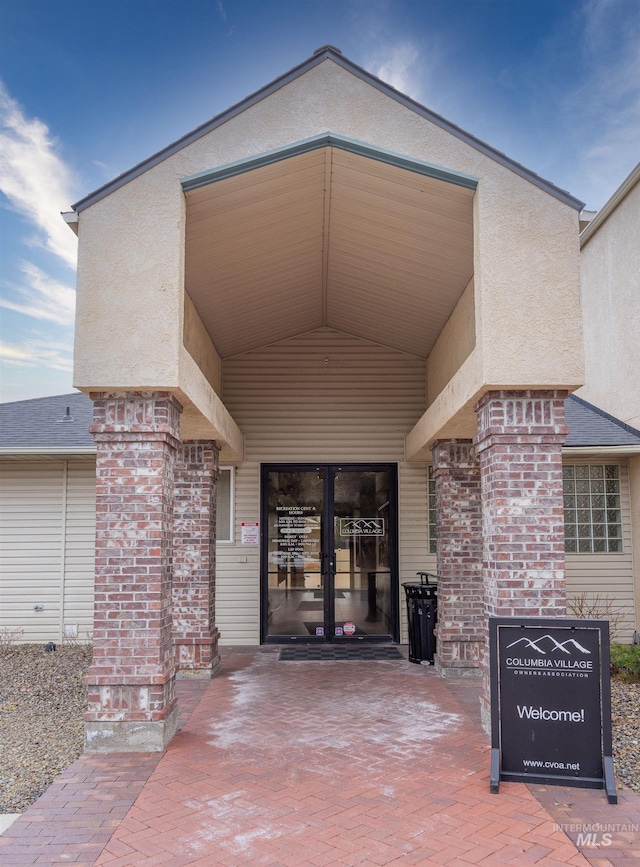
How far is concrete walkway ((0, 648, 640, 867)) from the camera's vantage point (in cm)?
357

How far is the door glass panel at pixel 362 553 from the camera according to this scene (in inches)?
391

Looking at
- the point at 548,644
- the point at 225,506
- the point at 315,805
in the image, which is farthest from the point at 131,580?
the point at 225,506

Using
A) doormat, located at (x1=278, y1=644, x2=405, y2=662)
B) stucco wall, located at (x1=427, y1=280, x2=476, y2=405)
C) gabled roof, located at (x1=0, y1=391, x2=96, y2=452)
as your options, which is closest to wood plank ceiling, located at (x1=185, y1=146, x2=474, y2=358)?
stucco wall, located at (x1=427, y1=280, x2=476, y2=405)

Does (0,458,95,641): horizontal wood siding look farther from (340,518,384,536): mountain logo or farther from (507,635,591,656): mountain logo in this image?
(507,635,591,656): mountain logo

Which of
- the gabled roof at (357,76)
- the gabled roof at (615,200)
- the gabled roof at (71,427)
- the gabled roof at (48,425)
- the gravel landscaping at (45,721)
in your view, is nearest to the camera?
the gravel landscaping at (45,721)

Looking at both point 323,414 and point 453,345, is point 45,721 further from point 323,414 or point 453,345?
point 453,345

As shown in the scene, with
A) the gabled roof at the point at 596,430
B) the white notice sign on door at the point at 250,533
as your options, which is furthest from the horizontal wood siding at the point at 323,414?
the gabled roof at the point at 596,430

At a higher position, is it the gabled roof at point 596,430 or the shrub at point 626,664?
the gabled roof at point 596,430

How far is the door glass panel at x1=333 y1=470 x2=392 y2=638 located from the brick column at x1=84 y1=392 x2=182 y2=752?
469 centimetres

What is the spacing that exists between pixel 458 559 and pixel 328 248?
12.5 feet

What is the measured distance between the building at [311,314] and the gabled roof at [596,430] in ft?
0.36

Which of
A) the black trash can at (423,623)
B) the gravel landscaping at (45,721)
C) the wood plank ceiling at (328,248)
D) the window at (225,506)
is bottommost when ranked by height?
the gravel landscaping at (45,721)

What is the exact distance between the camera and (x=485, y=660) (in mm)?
5512

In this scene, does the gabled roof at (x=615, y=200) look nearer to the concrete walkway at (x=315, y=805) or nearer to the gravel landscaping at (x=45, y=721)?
the gravel landscaping at (x=45, y=721)
